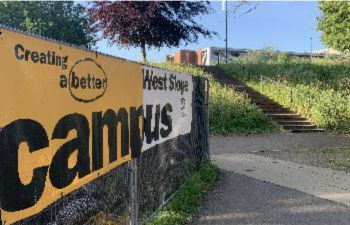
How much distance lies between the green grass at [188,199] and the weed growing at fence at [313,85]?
1162 centimetres

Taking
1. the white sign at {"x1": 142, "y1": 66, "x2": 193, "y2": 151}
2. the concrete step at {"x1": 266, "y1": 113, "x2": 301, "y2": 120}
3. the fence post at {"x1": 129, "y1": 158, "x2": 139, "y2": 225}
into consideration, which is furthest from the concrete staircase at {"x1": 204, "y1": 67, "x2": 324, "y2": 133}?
the fence post at {"x1": 129, "y1": 158, "x2": 139, "y2": 225}

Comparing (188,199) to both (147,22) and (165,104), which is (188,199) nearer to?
(165,104)

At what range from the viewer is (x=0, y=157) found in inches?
108

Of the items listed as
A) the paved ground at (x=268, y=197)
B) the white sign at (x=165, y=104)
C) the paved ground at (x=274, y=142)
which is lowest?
the paved ground at (x=274, y=142)

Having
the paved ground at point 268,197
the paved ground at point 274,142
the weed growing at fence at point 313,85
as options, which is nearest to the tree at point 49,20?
the weed growing at fence at point 313,85

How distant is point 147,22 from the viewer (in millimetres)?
34406

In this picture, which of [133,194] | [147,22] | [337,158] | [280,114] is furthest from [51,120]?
[147,22]

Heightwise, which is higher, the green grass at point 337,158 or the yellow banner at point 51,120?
the yellow banner at point 51,120

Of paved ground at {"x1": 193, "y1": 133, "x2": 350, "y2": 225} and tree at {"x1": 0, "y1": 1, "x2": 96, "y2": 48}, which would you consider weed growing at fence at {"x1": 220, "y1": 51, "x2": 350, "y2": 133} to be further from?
tree at {"x1": 0, "y1": 1, "x2": 96, "y2": 48}

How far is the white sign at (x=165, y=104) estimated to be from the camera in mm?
5773

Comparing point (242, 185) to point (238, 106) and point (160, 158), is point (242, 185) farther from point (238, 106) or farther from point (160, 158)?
point (238, 106)

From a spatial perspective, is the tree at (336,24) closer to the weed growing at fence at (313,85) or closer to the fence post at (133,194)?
the weed growing at fence at (313,85)

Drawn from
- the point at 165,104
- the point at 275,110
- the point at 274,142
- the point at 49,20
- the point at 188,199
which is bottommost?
the point at 274,142

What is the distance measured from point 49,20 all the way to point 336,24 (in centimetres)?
4149
